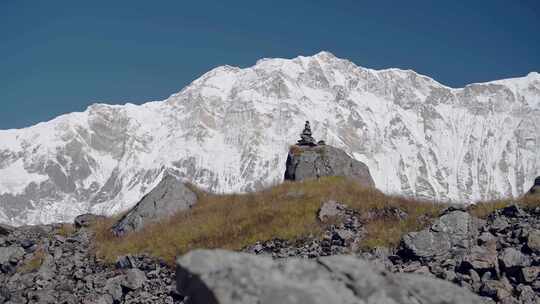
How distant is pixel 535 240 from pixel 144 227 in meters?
15.5

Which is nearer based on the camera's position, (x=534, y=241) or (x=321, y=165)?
(x=534, y=241)

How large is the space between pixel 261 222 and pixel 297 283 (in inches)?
653

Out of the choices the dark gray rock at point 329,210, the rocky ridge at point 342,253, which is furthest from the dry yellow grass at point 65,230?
the dark gray rock at point 329,210

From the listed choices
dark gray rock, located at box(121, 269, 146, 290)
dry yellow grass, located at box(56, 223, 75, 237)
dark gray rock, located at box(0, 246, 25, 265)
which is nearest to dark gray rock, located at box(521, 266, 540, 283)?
dark gray rock, located at box(121, 269, 146, 290)

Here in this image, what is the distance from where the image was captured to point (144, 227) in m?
29.4

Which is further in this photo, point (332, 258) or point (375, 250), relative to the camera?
point (375, 250)

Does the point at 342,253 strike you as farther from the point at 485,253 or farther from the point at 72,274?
the point at 72,274

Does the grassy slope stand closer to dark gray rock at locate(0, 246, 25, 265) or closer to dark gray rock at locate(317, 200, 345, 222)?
dark gray rock at locate(317, 200, 345, 222)

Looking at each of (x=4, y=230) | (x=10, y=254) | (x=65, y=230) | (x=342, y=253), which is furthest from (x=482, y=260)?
(x=4, y=230)

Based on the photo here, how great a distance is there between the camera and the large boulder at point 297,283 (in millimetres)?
10078

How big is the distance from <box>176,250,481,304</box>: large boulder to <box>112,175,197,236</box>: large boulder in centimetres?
1947

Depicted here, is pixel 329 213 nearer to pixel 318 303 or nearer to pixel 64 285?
pixel 64 285

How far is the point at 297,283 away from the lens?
33.3 ft

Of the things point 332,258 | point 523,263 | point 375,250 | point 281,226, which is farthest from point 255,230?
point 332,258
